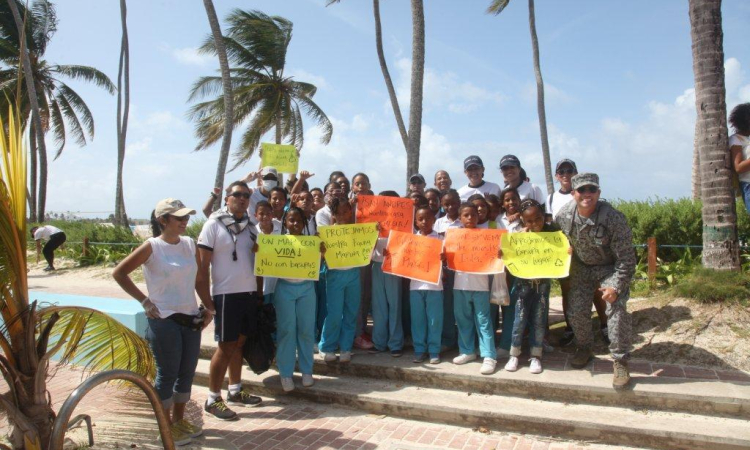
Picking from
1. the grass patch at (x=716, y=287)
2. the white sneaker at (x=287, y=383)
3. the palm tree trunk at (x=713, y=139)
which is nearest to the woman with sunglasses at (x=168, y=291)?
the white sneaker at (x=287, y=383)

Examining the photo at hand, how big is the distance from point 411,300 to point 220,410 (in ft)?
7.10

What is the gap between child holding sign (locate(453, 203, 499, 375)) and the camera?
5.06 meters

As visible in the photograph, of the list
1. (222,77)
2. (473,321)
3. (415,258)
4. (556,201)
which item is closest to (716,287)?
(556,201)

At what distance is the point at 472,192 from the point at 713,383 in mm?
3063

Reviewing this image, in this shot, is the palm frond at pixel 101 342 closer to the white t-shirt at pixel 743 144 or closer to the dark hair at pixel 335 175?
the dark hair at pixel 335 175

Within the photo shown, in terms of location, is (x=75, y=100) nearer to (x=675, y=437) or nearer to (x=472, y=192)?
(x=472, y=192)

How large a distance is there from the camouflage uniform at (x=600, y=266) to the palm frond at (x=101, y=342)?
3.80 m

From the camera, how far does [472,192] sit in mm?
6145

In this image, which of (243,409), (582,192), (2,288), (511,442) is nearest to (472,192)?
(582,192)

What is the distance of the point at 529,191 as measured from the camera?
19.2 feet

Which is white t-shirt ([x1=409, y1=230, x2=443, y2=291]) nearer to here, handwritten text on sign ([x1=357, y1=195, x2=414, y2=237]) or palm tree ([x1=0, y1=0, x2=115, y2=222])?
handwritten text on sign ([x1=357, y1=195, x2=414, y2=237])

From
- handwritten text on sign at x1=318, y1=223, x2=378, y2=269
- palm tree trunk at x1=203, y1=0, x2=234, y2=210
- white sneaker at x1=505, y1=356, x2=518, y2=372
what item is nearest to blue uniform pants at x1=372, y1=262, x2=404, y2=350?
handwritten text on sign at x1=318, y1=223, x2=378, y2=269

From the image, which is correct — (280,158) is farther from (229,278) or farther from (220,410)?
(220,410)

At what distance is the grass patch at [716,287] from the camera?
17.4ft
